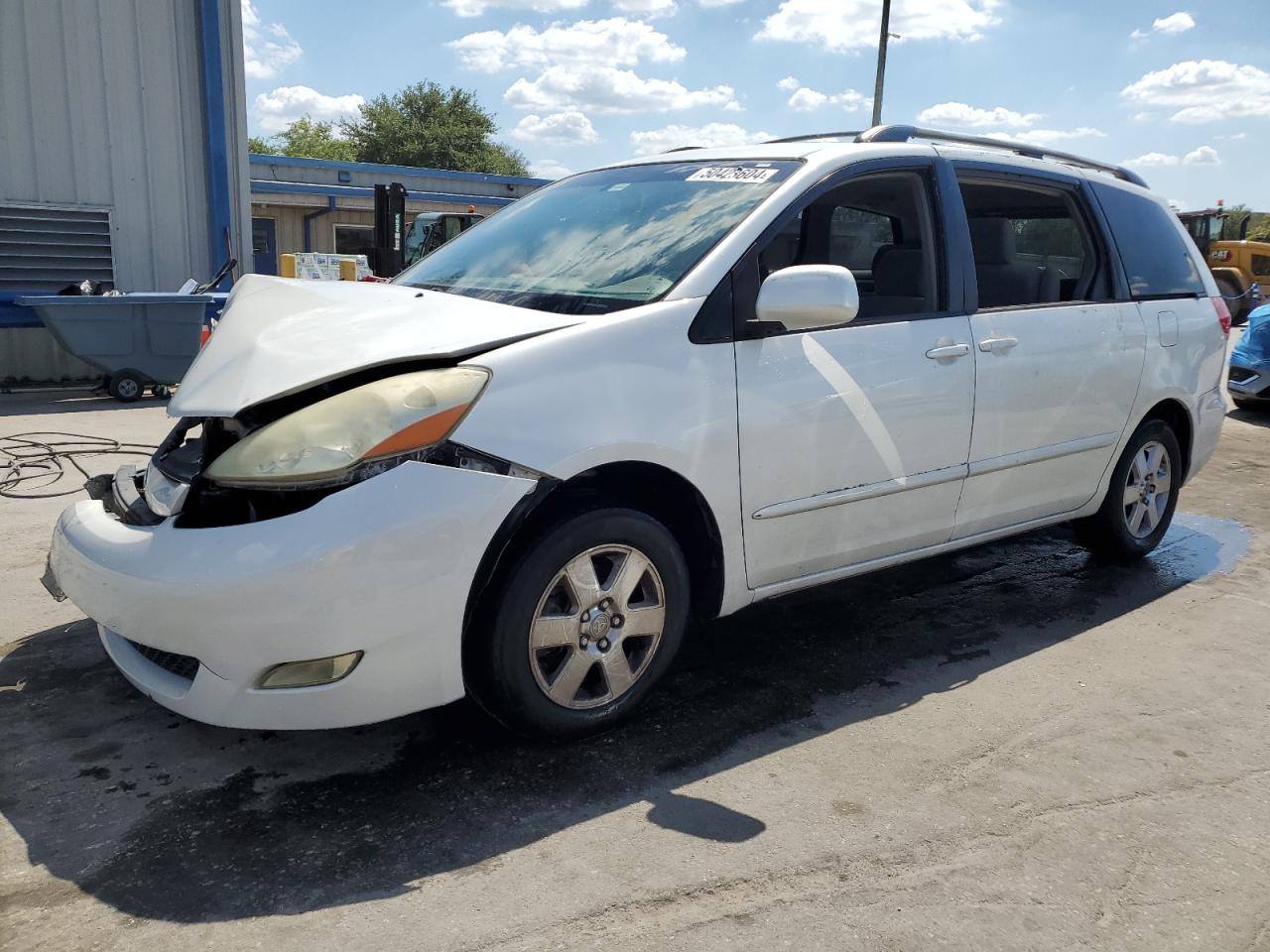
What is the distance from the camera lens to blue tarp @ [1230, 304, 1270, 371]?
33.4 ft

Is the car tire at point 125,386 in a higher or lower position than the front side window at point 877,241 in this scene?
lower

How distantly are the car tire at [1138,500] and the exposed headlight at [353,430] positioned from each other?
340cm

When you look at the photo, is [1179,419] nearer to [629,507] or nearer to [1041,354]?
[1041,354]

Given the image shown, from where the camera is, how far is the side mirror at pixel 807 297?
3.14 metres

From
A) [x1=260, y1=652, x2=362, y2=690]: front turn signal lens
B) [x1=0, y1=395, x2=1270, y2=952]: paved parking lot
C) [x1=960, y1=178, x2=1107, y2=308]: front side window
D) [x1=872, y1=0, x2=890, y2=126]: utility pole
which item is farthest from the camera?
[x1=872, y1=0, x2=890, y2=126]: utility pole

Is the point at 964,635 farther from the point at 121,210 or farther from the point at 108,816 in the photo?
the point at 121,210

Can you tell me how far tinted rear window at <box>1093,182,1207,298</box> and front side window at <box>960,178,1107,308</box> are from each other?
0.62 feet

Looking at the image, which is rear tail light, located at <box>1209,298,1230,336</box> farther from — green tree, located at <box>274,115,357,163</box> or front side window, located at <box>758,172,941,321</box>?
green tree, located at <box>274,115,357,163</box>

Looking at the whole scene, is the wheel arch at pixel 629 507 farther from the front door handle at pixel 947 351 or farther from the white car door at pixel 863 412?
the front door handle at pixel 947 351

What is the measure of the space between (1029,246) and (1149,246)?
624 mm

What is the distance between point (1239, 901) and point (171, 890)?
7.99 ft

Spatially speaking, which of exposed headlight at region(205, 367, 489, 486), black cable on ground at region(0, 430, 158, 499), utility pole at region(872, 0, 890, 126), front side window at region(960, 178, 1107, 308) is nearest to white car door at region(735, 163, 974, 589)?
front side window at region(960, 178, 1107, 308)

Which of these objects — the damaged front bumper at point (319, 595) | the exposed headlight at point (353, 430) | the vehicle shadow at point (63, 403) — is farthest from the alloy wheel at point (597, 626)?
the vehicle shadow at point (63, 403)

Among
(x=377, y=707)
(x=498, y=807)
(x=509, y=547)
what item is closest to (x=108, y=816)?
(x=377, y=707)
